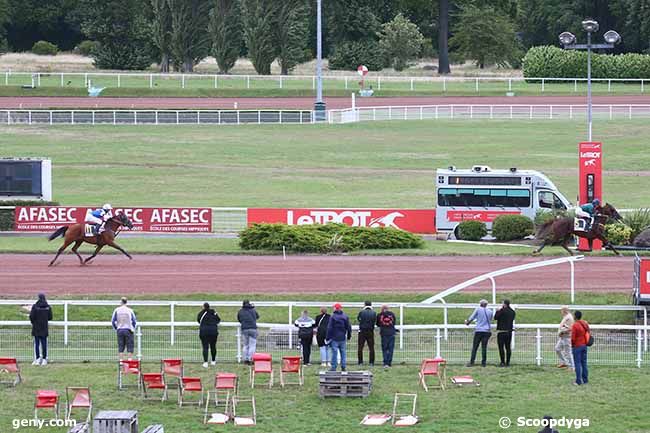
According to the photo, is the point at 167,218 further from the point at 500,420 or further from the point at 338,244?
the point at 500,420

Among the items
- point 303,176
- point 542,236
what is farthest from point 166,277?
point 303,176

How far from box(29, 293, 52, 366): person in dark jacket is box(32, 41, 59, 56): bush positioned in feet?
245

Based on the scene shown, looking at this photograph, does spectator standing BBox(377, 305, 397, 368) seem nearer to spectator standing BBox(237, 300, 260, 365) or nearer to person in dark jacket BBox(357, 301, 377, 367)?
person in dark jacket BBox(357, 301, 377, 367)

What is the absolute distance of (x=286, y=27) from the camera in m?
82.1

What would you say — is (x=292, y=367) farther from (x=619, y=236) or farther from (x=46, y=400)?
(x=619, y=236)

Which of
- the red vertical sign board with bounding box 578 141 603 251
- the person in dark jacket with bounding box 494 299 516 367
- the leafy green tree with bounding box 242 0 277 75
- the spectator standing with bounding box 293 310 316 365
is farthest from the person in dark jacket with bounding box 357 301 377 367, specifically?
the leafy green tree with bounding box 242 0 277 75

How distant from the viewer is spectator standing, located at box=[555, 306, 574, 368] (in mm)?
20703

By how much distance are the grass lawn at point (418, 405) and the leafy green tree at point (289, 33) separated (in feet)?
203

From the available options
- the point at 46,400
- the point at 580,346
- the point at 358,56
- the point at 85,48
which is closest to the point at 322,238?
the point at 580,346

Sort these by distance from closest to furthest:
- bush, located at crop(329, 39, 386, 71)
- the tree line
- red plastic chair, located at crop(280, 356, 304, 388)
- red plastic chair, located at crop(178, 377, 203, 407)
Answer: red plastic chair, located at crop(178, 377, 203, 407)
red plastic chair, located at crop(280, 356, 304, 388)
the tree line
bush, located at crop(329, 39, 386, 71)

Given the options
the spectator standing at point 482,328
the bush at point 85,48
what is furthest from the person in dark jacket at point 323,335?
the bush at point 85,48

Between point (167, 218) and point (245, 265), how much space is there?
667cm

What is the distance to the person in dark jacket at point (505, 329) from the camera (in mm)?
20953

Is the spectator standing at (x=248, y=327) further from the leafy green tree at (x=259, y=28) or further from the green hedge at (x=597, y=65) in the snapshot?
the leafy green tree at (x=259, y=28)
